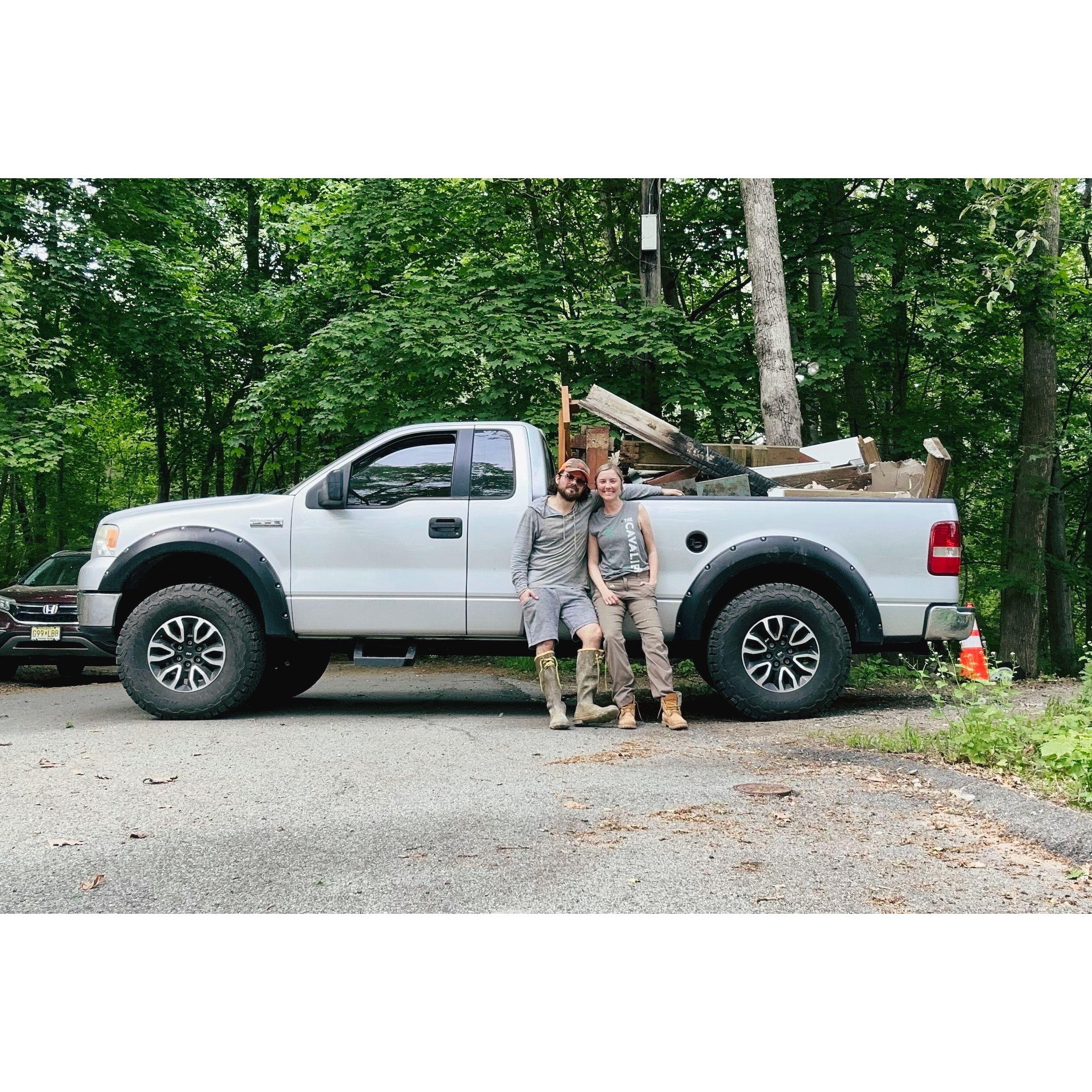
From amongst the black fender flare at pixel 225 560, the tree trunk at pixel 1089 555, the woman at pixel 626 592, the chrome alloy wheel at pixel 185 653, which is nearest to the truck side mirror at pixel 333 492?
the black fender flare at pixel 225 560

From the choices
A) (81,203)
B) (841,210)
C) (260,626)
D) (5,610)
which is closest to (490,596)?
(260,626)

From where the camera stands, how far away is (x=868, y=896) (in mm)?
3875

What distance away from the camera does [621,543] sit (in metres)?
7.98

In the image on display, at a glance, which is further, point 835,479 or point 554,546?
point 835,479

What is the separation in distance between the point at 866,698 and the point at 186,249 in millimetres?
15797

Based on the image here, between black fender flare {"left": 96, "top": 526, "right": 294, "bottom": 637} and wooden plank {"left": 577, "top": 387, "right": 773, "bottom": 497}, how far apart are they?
3.03m

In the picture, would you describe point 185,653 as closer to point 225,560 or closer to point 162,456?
point 225,560

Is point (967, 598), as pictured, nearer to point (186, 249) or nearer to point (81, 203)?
point (186, 249)

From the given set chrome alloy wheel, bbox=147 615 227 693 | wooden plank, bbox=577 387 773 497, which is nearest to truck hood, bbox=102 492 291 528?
chrome alloy wheel, bbox=147 615 227 693

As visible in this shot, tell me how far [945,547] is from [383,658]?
4.33 m

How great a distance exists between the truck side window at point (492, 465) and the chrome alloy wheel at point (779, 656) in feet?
7.17

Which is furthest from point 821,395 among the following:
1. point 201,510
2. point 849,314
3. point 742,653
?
point 201,510

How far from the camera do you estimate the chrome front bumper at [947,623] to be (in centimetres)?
796

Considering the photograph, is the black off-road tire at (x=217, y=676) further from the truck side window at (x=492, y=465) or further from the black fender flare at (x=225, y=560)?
the truck side window at (x=492, y=465)
